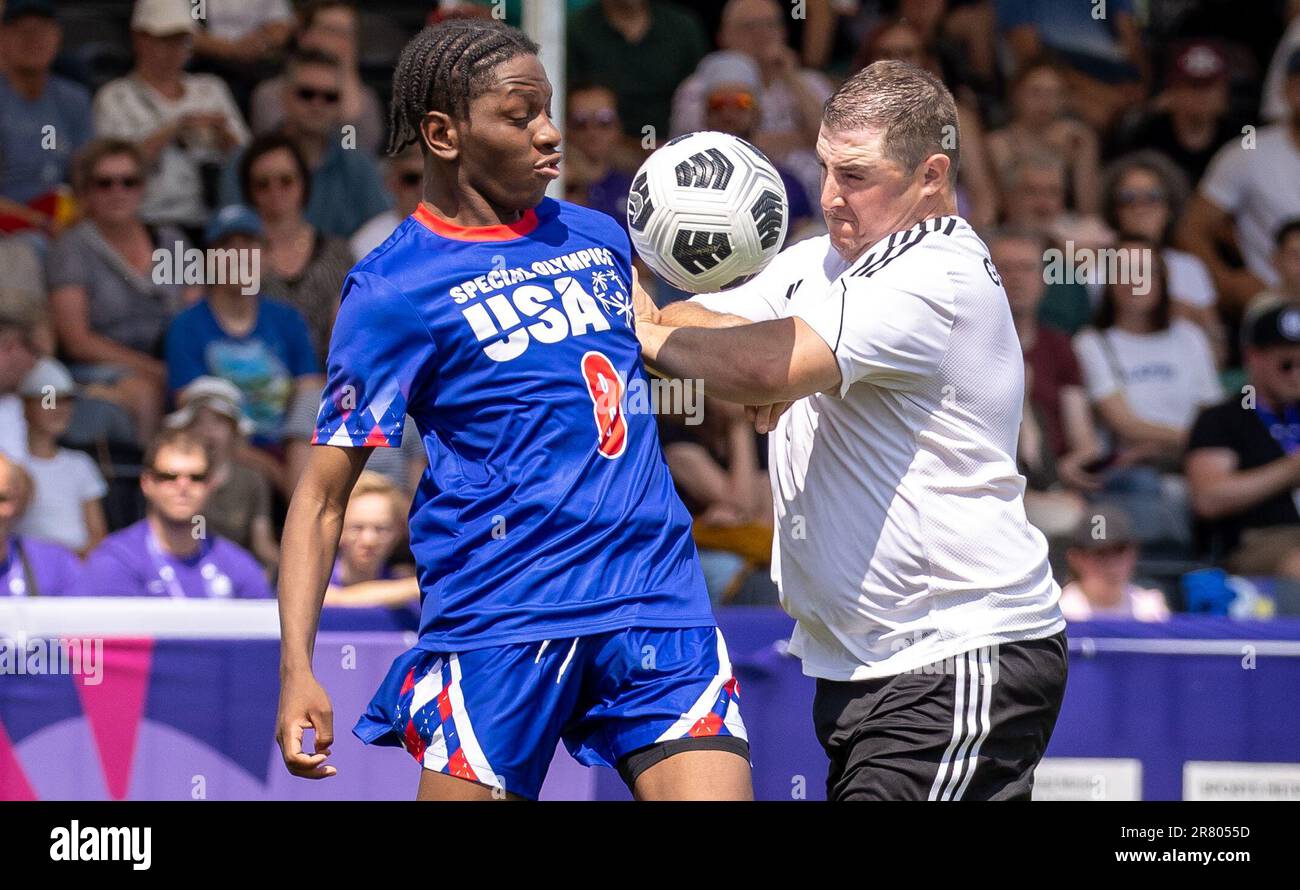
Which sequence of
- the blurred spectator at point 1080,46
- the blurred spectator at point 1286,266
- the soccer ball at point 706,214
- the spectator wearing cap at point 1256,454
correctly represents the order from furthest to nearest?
the blurred spectator at point 1080,46 → the blurred spectator at point 1286,266 → the spectator wearing cap at point 1256,454 → the soccer ball at point 706,214

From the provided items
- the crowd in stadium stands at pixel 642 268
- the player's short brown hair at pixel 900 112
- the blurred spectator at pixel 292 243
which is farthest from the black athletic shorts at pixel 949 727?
the blurred spectator at pixel 292 243

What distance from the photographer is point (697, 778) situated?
3.40 meters

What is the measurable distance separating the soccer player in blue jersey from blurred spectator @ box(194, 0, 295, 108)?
477 centimetres

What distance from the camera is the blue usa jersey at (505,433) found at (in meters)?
3.48

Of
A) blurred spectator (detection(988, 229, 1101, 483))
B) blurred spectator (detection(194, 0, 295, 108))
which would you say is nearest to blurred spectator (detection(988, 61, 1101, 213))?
blurred spectator (detection(988, 229, 1101, 483))

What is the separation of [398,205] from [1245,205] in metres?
4.19

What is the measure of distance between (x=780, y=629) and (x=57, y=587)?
252 cm

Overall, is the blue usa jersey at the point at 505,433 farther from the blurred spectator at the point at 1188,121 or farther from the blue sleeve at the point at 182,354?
the blurred spectator at the point at 1188,121

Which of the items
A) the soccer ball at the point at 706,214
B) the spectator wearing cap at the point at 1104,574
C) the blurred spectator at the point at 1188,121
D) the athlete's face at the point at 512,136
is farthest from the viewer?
the blurred spectator at the point at 1188,121

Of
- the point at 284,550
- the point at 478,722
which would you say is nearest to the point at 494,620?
the point at 478,722

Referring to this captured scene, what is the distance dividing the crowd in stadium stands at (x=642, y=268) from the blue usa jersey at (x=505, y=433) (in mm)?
2160

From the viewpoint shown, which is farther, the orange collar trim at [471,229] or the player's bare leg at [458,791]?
the orange collar trim at [471,229]

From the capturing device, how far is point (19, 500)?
248 inches
